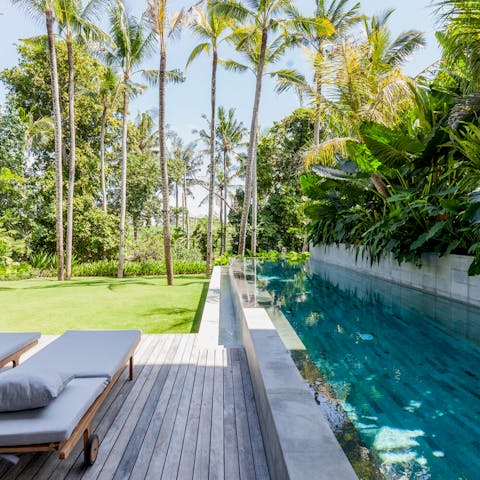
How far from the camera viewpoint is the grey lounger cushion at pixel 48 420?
5.71 feet

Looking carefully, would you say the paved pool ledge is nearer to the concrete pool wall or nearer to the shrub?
the concrete pool wall

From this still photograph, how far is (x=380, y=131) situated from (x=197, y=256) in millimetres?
15414

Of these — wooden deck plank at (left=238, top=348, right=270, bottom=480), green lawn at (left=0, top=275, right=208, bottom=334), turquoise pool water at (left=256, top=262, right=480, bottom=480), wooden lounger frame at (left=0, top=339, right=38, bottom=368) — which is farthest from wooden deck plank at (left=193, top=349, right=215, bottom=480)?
green lawn at (left=0, top=275, right=208, bottom=334)

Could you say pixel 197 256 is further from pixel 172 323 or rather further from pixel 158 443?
pixel 158 443

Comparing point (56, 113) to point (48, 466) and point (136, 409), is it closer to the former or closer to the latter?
point (136, 409)

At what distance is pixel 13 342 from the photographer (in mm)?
3234

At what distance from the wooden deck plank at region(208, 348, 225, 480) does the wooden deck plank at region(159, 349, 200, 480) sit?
0.19m

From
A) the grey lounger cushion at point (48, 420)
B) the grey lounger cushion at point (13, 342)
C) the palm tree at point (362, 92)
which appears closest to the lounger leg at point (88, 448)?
the grey lounger cushion at point (48, 420)

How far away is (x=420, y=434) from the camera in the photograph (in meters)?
2.00

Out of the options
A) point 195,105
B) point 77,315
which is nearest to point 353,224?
point 77,315

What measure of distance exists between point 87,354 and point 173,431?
94cm

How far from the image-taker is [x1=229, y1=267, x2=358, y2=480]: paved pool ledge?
1400 mm

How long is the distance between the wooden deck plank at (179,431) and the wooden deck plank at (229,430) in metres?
0.28

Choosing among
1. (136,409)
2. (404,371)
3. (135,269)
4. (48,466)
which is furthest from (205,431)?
(135,269)
